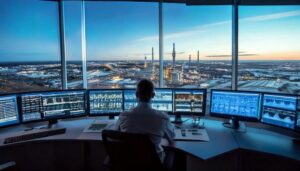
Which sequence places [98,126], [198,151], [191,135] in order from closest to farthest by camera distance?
[198,151]
[191,135]
[98,126]

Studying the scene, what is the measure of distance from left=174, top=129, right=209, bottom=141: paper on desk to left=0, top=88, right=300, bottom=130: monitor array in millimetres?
327

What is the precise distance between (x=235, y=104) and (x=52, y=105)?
212 centimetres

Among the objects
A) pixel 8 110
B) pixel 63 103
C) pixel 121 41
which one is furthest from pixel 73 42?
pixel 8 110

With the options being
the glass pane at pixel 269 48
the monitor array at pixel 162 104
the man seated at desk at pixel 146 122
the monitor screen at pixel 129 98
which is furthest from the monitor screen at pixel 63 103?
the glass pane at pixel 269 48

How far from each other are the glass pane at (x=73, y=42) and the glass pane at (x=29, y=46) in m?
0.15

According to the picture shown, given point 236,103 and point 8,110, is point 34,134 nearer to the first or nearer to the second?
point 8,110

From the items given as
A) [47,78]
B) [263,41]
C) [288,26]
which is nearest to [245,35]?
[263,41]

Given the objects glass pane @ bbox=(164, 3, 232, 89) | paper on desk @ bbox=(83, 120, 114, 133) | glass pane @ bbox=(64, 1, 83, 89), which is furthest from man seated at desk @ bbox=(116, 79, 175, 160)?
glass pane @ bbox=(64, 1, 83, 89)

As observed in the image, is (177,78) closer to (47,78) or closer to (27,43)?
(47,78)

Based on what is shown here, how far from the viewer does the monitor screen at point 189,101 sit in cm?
282

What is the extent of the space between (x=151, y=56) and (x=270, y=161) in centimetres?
213

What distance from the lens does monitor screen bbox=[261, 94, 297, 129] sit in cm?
220

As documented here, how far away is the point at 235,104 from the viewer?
262 centimetres

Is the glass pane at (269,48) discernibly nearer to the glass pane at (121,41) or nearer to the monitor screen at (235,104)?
the monitor screen at (235,104)
